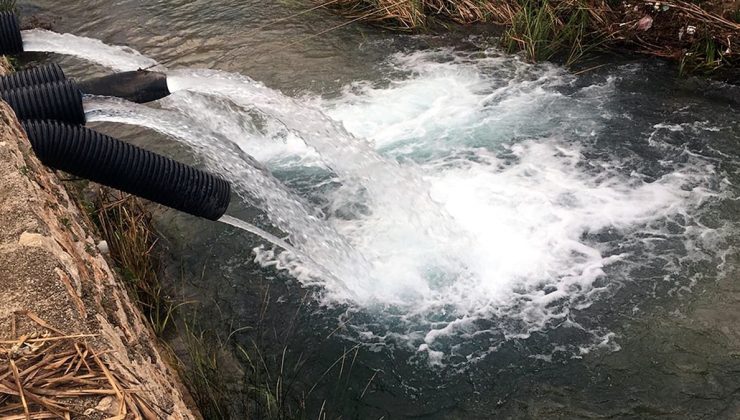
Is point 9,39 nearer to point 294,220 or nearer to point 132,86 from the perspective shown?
point 132,86

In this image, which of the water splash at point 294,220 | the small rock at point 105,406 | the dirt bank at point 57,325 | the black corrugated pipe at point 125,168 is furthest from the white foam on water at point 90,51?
the small rock at point 105,406

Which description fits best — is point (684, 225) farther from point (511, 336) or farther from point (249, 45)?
point (249, 45)

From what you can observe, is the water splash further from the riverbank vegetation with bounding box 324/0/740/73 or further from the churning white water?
the riverbank vegetation with bounding box 324/0/740/73

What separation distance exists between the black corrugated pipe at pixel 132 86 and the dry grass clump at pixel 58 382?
287cm

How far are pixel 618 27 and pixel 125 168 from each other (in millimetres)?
5654

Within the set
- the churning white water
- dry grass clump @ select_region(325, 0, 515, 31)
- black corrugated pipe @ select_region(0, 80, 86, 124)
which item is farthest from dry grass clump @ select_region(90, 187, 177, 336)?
dry grass clump @ select_region(325, 0, 515, 31)

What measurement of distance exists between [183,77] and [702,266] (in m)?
4.23

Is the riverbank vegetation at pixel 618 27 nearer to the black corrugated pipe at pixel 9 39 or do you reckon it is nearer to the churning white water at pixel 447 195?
the churning white water at pixel 447 195

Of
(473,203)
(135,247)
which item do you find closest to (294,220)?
(135,247)

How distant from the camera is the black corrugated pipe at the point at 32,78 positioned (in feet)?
11.0

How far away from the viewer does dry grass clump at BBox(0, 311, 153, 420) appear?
1.73m

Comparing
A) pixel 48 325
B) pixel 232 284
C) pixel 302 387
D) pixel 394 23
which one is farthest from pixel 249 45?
pixel 48 325

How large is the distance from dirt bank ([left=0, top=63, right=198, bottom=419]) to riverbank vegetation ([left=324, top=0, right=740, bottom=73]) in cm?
546

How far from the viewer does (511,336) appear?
3924mm
